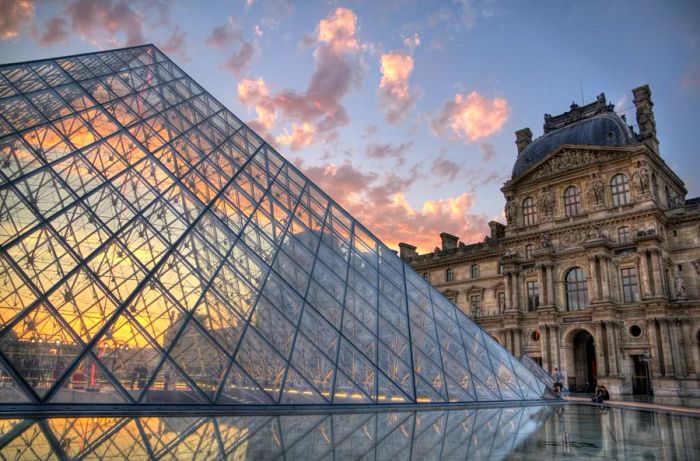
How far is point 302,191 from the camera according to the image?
17125mm

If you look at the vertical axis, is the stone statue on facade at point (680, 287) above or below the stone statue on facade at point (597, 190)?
below

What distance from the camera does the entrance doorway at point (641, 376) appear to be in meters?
30.9

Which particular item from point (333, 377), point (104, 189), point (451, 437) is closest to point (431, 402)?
point (333, 377)

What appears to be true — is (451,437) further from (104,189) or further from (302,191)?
(302,191)

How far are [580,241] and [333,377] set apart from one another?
97.2ft

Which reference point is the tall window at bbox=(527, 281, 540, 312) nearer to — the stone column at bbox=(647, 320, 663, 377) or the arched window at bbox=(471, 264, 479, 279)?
the arched window at bbox=(471, 264, 479, 279)

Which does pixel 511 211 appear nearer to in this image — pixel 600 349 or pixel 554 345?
pixel 554 345

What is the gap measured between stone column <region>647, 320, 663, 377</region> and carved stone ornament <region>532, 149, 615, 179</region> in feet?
37.7

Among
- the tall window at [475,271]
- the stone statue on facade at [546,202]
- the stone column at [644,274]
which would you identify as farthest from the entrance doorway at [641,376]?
the tall window at [475,271]

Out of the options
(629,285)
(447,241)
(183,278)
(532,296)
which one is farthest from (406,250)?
(183,278)

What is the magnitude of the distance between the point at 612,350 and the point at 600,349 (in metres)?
0.69

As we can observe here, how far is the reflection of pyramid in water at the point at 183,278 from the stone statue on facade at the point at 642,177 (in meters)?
20.9

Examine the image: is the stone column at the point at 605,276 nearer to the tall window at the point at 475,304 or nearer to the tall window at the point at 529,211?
the tall window at the point at 529,211

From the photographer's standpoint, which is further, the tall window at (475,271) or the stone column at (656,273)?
the tall window at (475,271)
